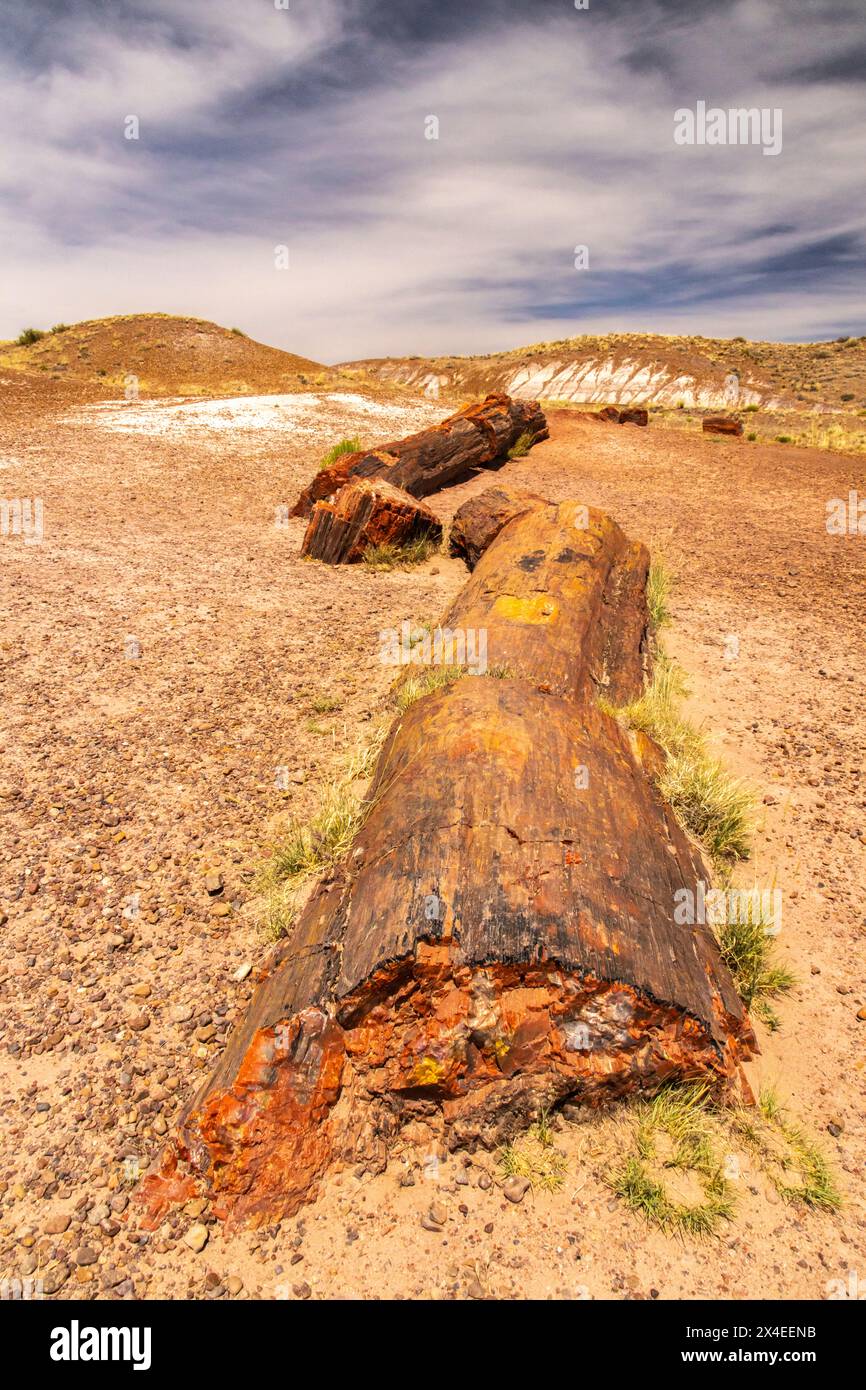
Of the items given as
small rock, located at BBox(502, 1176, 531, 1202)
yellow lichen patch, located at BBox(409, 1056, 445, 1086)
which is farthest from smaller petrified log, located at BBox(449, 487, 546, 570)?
small rock, located at BBox(502, 1176, 531, 1202)

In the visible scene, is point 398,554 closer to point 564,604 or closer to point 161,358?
point 564,604

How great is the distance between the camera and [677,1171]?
2.27 meters

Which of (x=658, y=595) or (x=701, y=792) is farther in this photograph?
(x=658, y=595)

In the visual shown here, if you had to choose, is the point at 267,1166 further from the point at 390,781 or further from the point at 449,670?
the point at 449,670

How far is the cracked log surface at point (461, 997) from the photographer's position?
2271 mm

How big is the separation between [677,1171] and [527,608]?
3446 mm

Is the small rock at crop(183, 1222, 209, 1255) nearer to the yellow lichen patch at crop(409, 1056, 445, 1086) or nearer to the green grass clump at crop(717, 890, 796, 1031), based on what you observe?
the yellow lichen patch at crop(409, 1056, 445, 1086)

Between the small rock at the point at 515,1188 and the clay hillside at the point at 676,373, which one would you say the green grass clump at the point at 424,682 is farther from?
the clay hillside at the point at 676,373

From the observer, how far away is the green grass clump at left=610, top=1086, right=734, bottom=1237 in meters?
2.14

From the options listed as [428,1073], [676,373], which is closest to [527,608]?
[428,1073]

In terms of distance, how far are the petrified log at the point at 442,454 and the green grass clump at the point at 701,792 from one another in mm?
6541

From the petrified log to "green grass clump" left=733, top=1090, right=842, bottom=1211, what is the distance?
867cm

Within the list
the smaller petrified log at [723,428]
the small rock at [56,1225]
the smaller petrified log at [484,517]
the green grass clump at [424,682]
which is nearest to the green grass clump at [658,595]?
the smaller petrified log at [484,517]
